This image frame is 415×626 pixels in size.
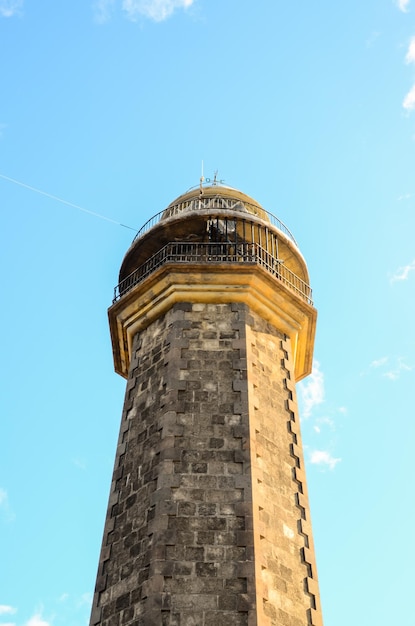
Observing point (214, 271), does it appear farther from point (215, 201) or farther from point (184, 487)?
point (184, 487)

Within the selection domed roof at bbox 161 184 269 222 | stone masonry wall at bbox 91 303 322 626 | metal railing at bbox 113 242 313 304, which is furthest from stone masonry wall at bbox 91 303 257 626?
domed roof at bbox 161 184 269 222

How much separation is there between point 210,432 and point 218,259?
473cm

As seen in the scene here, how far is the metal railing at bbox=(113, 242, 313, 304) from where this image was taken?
14.5 metres

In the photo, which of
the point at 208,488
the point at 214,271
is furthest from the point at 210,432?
the point at 214,271

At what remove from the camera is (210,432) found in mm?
11555

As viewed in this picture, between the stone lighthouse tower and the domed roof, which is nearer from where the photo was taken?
the stone lighthouse tower

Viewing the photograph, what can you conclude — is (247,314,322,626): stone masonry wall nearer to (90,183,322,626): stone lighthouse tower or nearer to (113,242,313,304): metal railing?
(90,183,322,626): stone lighthouse tower

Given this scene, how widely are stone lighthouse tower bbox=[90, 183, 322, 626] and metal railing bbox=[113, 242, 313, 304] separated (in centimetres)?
5

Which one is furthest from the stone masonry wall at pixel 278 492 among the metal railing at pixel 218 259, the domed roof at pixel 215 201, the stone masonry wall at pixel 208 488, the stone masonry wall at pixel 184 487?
the domed roof at pixel 215 201

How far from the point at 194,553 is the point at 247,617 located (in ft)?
3.93

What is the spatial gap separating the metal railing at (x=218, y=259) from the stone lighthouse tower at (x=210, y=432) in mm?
51

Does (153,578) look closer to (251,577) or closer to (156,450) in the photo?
(251,577)

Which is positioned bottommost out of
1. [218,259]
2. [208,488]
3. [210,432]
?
[208,488]

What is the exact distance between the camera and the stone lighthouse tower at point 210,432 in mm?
9961
